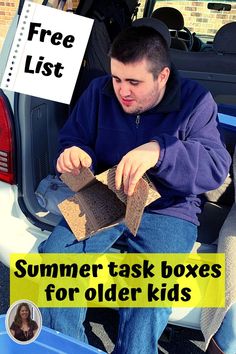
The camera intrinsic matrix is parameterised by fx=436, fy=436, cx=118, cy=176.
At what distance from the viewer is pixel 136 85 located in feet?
4.96

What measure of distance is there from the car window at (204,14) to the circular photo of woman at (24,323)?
11.0 ft

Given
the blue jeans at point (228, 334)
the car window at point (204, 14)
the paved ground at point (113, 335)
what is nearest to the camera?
the blue jeans at point (228, 334)

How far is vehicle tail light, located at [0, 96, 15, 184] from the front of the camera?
5.87 ft

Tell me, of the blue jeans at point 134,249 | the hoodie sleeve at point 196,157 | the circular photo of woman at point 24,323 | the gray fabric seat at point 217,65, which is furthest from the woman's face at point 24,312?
the gray fabric seat at point 217,65

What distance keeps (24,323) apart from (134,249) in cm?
45

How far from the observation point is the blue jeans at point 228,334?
4.58ft

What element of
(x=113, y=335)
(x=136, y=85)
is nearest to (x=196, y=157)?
(x=136, y=85)

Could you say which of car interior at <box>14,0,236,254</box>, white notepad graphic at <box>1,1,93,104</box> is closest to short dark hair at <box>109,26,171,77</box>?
white notepad graphic at <box>1,1,93,104</box>

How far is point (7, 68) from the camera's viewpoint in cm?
158

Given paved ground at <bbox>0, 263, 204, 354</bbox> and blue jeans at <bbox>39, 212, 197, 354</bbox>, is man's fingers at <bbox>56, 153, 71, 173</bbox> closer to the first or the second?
blue jeans at <bbox>39, 212, 197, 354</bbox>

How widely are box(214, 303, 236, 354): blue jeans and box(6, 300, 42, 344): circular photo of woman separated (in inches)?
23.2

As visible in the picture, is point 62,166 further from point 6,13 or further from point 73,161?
point 6,13

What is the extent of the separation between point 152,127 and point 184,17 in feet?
10.6

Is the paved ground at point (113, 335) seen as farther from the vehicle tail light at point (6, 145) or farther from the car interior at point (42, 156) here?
the vehicle tail light at point (6, 145)
